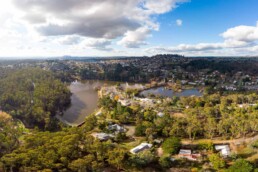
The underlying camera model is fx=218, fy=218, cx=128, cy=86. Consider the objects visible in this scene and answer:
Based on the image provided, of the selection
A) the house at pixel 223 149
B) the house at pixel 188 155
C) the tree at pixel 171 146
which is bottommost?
the house at pixel 188 155

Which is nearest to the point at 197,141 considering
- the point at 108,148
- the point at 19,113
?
the point at 108,148

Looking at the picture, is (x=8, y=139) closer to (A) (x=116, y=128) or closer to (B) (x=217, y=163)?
(A) (x=116, y=128)

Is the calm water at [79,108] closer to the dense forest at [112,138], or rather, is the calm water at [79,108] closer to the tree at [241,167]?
the dense forest at [112,138]

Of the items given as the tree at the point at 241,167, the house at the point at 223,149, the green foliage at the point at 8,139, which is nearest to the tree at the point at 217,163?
the tree at the point at 241,167

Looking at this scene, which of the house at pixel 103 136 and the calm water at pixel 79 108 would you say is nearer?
the house at pixel 103 136

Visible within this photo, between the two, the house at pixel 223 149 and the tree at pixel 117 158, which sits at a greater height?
the tree at pixel 117 158

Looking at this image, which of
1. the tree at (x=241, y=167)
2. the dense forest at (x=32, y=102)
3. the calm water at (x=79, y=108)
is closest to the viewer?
the tree at (x=241, y=167)

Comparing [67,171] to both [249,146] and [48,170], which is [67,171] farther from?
[249,146]

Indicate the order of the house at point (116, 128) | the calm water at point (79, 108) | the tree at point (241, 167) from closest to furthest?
the tree at point (241, 167), the house at point (116, 128), the calm water at point (79, 108)

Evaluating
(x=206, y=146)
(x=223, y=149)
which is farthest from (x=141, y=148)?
(x=223, y=149)
